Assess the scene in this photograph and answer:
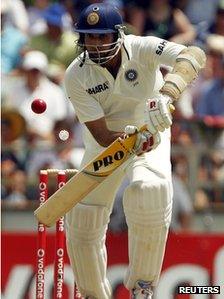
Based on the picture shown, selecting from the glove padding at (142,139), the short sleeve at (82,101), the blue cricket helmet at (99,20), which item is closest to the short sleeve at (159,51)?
the blue cricket helmet at (99,20)

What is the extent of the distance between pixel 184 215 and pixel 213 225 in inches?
12.0

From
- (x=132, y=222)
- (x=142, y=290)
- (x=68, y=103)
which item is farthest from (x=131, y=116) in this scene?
(x=68, y=103)

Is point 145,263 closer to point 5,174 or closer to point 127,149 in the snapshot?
point 127,149

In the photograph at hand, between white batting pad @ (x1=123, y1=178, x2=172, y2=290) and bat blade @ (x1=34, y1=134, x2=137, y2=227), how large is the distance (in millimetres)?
199

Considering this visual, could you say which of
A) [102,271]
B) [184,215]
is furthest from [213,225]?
[102,271]

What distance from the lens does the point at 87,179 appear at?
6566mm

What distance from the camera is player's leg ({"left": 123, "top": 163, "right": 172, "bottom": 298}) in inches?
260

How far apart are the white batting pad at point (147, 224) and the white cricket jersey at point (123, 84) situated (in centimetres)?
45

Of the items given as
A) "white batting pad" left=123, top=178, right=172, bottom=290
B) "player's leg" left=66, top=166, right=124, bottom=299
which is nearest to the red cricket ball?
"player's leg" left=66, top=166, right=124, bottom=299

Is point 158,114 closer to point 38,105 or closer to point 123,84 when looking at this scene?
point 123,84

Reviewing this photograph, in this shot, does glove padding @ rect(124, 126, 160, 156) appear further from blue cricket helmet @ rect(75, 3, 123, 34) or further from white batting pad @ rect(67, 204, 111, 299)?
white batting pad @ rect(67, 204, 111, 299)

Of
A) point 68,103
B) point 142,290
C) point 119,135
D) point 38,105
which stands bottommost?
point 142,290

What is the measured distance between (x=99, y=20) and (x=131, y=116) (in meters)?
0.60

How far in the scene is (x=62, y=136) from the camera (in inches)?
272
